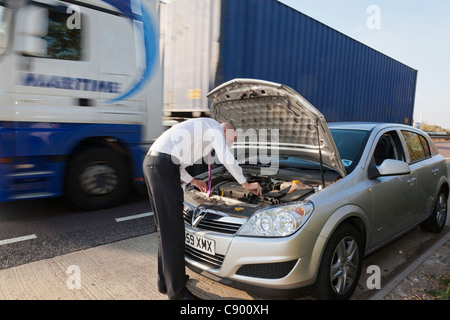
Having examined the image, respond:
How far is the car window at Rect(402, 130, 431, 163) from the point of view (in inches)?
143

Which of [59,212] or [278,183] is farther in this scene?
[59,212]

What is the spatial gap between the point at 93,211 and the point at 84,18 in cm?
263

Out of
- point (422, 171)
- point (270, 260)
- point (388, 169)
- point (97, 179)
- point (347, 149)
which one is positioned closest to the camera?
point (270, 260)

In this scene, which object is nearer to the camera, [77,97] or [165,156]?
[165,156]

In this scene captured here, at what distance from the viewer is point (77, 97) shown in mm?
4016

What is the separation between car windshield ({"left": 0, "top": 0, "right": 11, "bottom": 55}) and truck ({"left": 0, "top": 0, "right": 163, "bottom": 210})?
0.4 inches

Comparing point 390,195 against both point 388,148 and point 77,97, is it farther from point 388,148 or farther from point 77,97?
point 77,97

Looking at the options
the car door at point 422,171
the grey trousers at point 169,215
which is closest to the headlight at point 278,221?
the grey trousers at point 169,215

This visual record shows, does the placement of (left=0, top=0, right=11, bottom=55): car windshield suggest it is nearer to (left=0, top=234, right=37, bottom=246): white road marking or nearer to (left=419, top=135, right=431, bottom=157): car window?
(left=0, top=234, right=37, bottom=246): white road marking

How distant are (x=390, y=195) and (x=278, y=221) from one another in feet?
4.55

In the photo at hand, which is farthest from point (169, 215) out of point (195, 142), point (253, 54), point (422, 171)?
point (253, 54)
